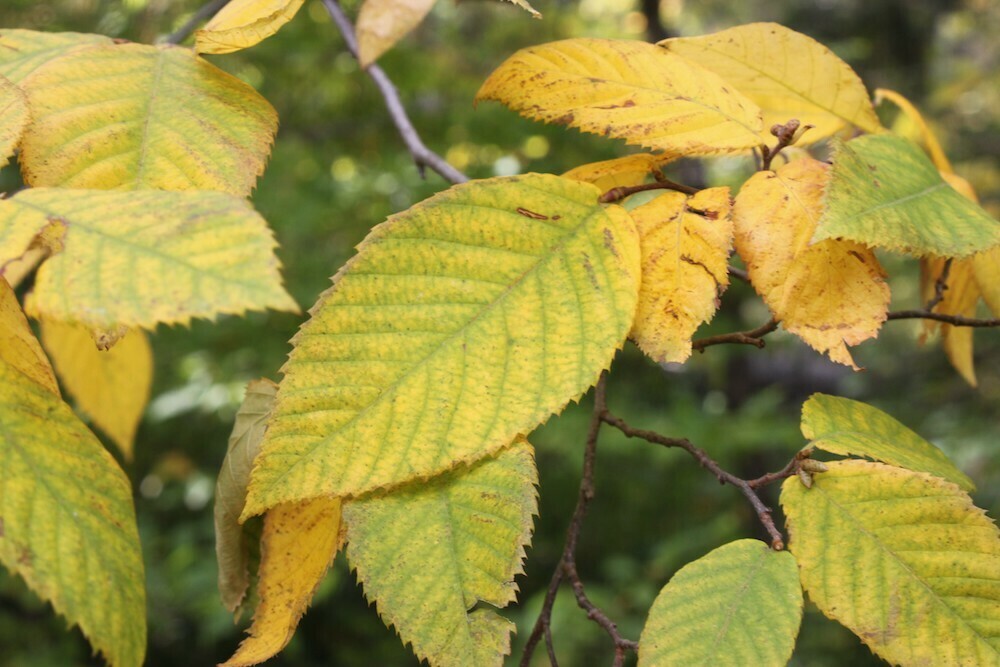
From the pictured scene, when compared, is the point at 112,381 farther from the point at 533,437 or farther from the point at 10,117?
the point at 533,437

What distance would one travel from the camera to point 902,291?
4.06 meters

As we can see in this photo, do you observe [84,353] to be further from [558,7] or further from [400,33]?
[558,7]

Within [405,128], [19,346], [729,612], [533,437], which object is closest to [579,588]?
[729,612]

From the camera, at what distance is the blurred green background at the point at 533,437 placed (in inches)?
72.2

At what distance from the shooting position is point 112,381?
2.67 ft

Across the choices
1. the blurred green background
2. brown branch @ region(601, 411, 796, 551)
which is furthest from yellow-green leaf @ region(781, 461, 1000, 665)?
the blurred green background

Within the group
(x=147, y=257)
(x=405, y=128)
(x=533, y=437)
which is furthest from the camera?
(x=533, y=437)

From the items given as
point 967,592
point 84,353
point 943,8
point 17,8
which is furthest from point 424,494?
point 943,8

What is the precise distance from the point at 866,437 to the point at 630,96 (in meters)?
0.26

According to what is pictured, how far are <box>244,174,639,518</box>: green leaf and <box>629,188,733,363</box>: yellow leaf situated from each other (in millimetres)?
21

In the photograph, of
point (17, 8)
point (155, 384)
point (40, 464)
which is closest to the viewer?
point (40, 464)

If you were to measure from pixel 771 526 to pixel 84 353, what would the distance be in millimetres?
642

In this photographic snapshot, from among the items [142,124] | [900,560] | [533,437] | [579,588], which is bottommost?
[533,437]

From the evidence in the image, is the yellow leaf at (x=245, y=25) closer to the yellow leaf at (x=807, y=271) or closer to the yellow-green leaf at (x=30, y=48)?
the yellow-green leaf at (x=30, y=48)
